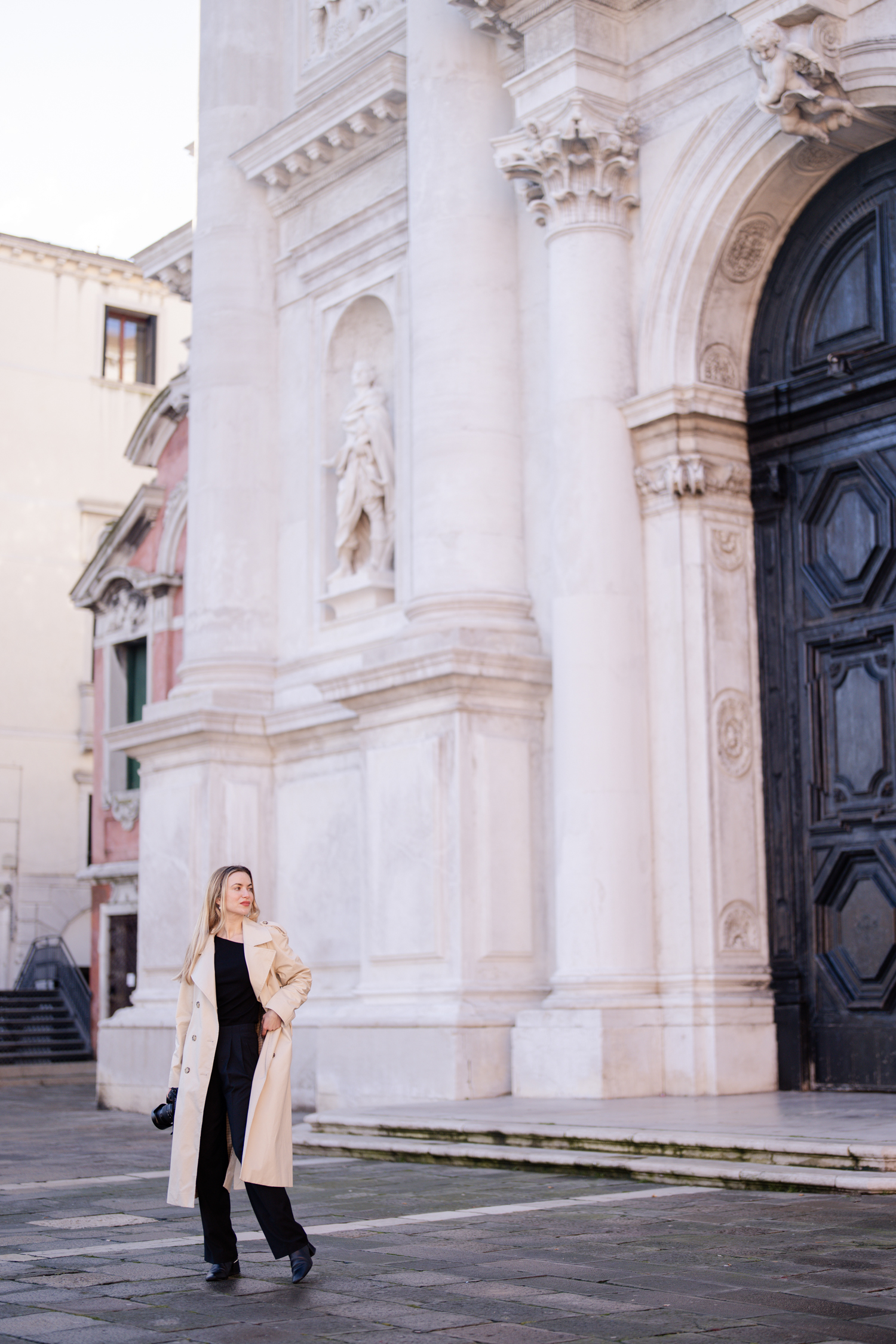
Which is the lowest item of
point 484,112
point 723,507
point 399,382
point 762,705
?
point 762,705

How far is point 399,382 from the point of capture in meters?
16.9

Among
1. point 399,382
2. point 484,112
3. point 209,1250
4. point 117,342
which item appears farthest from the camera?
point 117,342

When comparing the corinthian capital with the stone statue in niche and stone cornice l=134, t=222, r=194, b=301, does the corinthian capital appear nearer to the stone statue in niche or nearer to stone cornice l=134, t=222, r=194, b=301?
the stone statue in niche

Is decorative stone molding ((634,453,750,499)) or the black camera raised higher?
decorative stone molding ((634,453,750,499))

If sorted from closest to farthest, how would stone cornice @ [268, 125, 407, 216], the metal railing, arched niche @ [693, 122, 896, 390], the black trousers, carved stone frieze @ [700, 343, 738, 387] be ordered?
the black trousers, arched niche @ [693, 122, 896, 390], carved stone frieze @ [700, 343, 738, 387], stone cornice @ [268, 125, 407, 216], the metal railing

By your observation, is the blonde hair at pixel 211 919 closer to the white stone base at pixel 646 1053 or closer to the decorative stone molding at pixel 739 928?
the white stone base at pixel 646 1053

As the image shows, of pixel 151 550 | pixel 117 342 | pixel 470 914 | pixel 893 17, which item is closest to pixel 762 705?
pixel 470 914

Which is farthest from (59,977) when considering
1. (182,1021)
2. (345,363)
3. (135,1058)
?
(182,1021)

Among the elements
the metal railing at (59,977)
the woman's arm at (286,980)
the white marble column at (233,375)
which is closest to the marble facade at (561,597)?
the white marble column at (233,375)

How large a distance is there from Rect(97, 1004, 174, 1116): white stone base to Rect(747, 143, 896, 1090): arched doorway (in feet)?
21.2

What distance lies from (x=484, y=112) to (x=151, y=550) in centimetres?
1253

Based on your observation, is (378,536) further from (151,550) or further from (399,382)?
(151,550)

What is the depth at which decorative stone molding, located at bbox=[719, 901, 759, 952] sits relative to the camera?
43.9 ft

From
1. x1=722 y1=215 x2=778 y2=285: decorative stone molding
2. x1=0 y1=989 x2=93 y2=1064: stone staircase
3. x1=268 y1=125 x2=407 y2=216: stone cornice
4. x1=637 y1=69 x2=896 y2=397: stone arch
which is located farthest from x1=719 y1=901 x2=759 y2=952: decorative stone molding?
x1=0 y1=989 x2=93 y2=1064: stone staircase
